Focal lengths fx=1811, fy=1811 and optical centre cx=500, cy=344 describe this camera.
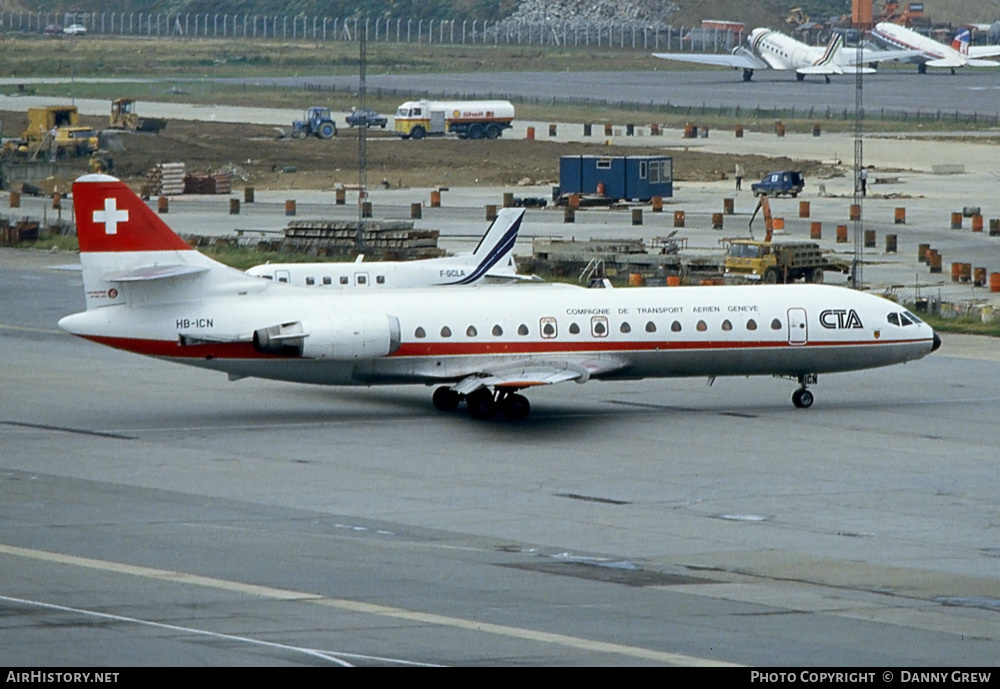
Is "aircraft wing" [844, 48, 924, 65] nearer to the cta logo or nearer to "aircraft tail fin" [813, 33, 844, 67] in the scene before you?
"aircraft tail fin" [813, 33, 844, 67]

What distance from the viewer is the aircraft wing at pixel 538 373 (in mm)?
38719

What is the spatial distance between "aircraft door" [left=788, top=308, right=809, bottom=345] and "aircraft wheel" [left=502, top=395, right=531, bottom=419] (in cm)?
641

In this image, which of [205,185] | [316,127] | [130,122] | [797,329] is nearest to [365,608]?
[797,329]

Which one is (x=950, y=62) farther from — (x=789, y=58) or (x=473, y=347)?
(x=473, y=347)

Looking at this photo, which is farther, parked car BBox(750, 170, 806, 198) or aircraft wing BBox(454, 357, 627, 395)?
parked car BBox(750, 170, 806, 198)

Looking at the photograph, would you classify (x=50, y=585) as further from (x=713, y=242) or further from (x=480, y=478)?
(x=713, y=242)

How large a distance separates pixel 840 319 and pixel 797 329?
45.0 inches

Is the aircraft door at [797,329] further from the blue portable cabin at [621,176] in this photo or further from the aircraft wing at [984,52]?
the aircraft wing at [984,52]

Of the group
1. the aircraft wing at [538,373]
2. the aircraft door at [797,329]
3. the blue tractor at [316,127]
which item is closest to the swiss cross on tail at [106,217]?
the aircraft wing at [538,373]

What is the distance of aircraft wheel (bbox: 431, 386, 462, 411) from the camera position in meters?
41.0

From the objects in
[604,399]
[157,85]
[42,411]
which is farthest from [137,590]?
[157,85]

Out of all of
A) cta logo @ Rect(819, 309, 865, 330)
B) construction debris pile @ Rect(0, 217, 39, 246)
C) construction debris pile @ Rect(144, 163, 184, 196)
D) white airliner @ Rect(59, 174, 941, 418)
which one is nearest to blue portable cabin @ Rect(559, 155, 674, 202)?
construction debris pile @ Rect(144, 163, 184, 196)

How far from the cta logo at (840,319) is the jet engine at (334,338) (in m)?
9.95
